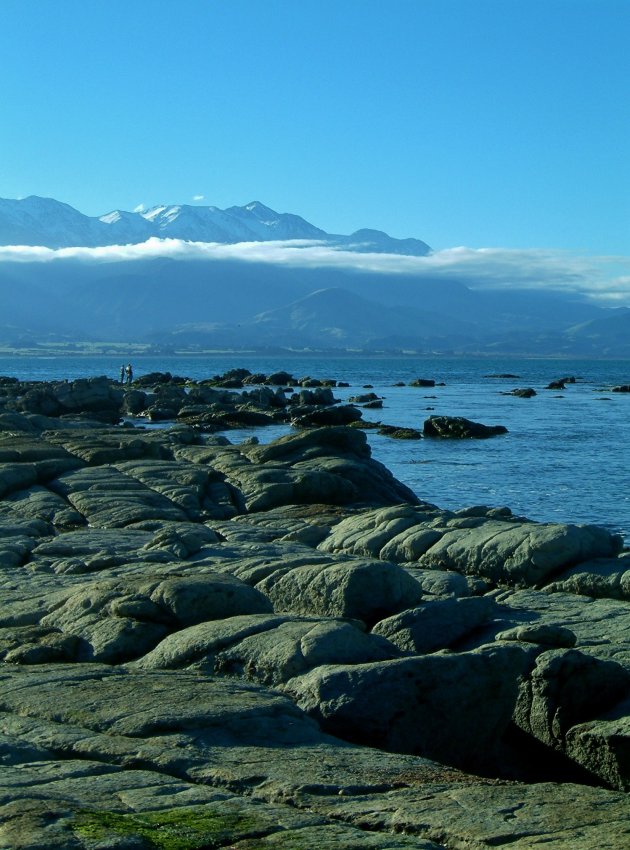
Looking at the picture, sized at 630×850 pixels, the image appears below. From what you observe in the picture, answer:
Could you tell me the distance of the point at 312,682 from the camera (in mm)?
12992

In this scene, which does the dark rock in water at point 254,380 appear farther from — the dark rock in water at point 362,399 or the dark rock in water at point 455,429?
the dark rock in water at point 455,429

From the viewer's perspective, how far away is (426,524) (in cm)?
2453

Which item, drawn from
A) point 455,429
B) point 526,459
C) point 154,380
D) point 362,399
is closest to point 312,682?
point 526,459

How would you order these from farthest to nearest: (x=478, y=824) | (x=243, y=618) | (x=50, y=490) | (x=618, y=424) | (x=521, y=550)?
(x=618, y=424)
(x=50, y=490)
(x=521, y=550)
(x=243, y=618)
(x=478, y=824)

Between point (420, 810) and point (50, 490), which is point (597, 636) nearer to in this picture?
point (420, 810)

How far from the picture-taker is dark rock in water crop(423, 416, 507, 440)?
69062 millimetres

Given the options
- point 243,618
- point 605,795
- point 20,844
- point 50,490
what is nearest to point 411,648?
point 243,618

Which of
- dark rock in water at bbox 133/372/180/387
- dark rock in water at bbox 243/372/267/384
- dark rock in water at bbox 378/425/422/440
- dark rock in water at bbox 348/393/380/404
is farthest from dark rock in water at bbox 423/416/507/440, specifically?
dark rock in water at bbox 243/372/267/384

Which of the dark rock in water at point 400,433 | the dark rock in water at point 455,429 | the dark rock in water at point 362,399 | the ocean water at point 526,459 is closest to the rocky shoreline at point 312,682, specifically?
the ocean water at point 526,459

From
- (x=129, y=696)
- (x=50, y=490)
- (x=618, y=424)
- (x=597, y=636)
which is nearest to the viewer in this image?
(x=129, y=696)

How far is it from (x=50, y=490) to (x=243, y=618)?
17324 mm

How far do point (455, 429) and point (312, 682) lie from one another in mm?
57131

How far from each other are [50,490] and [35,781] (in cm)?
2212

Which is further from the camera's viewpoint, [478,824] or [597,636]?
[597,636]
